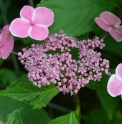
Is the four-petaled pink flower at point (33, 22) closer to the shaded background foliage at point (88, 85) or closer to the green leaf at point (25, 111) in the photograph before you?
the shaded background foliage at point (88, 85)

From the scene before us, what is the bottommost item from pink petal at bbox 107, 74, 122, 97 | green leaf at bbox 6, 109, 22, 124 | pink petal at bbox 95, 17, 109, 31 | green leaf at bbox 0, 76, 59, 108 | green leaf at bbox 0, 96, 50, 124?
green leaf at bbox 0, 96, 50, 124

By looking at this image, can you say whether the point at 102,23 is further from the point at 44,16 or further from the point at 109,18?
the point at 44,16

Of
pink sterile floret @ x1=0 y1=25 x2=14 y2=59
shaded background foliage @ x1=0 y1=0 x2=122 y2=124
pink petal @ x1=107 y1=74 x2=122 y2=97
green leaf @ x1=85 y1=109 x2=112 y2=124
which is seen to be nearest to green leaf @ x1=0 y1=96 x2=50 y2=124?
shaded background foliage @ x1=0 y1=0 x2=122 y2=124

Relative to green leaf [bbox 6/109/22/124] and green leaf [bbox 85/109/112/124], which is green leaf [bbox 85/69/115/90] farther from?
green leaf [bbox 85/109/112/124]

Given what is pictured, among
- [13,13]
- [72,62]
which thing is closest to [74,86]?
[72,62]

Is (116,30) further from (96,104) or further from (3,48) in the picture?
(96,104)

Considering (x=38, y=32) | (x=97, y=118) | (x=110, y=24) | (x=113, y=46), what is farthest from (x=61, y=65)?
(x=97, y=118)

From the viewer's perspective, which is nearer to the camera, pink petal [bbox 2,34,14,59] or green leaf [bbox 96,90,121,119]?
pink petal [bbox 2,34,14,59]
